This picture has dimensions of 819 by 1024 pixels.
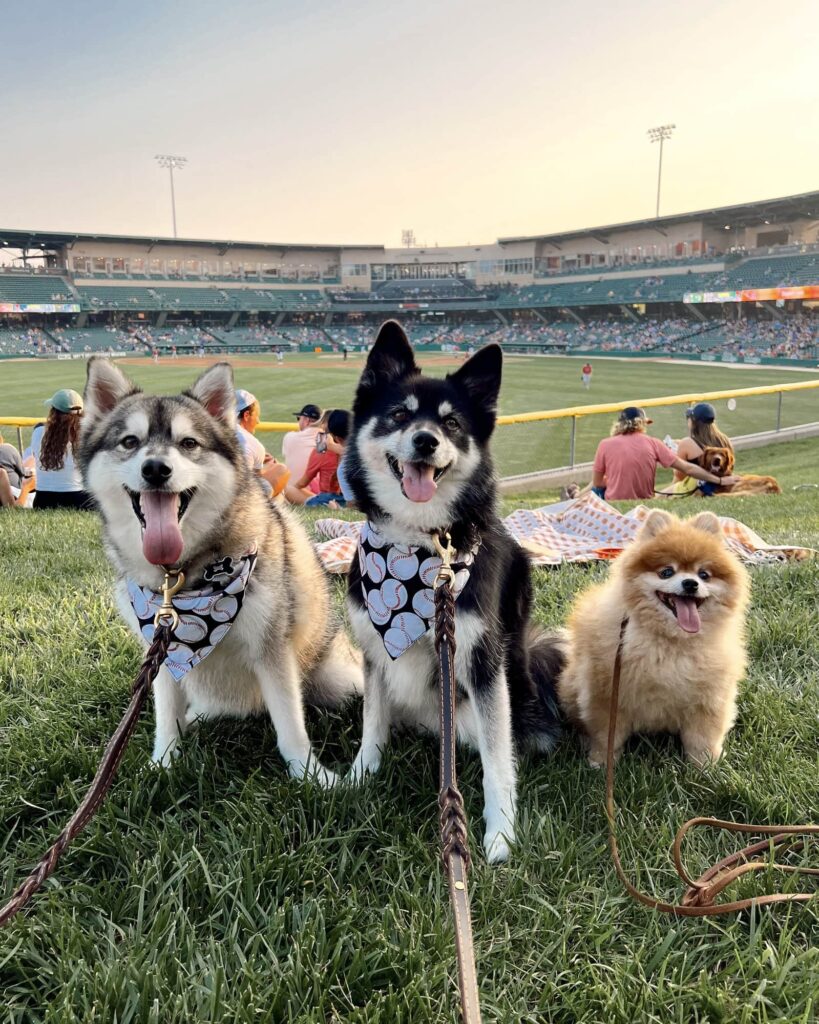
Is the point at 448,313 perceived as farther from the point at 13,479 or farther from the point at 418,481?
the point at 418,481

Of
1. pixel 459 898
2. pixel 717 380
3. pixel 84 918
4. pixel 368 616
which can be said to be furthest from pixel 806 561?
pixel 717 380

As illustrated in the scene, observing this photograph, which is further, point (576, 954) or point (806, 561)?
point (806, 561)

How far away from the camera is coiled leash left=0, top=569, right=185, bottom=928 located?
162 cm

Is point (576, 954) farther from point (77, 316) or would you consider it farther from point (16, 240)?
point (16, 240)

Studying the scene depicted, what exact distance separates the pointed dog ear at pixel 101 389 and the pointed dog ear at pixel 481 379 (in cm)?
135

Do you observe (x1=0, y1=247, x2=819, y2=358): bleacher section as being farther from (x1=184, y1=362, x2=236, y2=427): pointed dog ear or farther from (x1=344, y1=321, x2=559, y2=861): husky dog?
(x1=184, y1=362, x2=236, y2=427): pointed dog ear

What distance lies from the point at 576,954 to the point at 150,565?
6.17 feet

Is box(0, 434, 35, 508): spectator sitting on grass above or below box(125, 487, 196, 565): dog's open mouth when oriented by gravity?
below

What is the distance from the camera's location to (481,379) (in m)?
2.75

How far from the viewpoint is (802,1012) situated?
1637mm

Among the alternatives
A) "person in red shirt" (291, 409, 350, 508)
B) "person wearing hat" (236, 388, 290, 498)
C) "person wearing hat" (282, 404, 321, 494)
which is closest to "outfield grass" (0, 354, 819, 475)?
"person wearing hat" (282, 404, 321, 494)

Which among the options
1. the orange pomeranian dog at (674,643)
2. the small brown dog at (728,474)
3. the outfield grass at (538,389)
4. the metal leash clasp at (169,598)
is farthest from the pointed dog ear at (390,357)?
the small brown dog at (728,474)

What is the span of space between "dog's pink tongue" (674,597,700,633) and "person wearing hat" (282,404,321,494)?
743cm

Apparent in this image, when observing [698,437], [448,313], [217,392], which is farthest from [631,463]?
[448,313]
